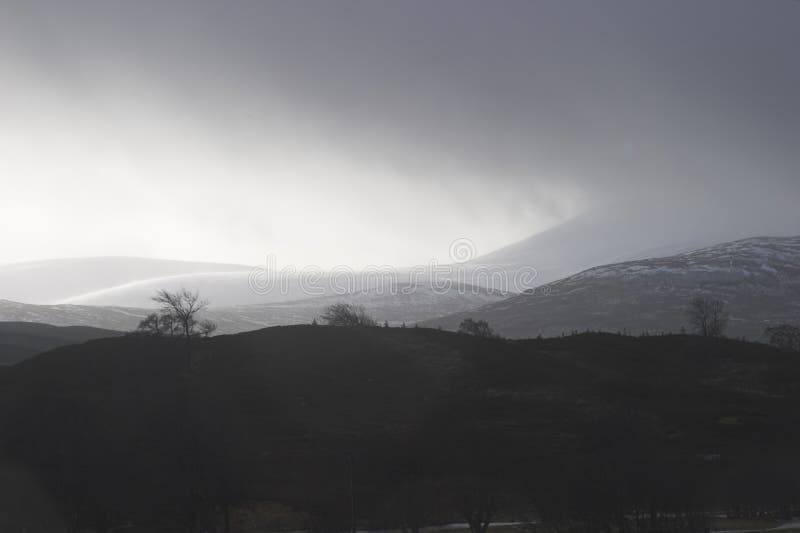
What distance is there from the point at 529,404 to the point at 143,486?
3638 centimetres

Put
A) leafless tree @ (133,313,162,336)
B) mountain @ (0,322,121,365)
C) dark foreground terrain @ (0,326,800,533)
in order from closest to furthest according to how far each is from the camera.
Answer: dark foreground terrain @ (0,326,800,533) < leafless tree @ (133,313,162,336) < mountain @ (0,322,121,365)

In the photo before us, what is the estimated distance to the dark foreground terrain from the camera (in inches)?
1754

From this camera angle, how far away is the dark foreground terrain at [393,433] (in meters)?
44.6

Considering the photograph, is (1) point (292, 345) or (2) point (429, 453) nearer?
(2) point (429, 453)

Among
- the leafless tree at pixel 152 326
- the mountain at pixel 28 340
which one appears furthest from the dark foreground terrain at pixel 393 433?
the mountain at pixel 28 340

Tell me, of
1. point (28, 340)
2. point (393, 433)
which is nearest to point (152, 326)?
point (393, 433)

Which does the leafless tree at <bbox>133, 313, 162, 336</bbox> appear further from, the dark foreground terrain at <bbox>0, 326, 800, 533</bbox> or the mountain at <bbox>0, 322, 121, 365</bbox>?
the mountain at <bbox>0, 322, 121, 365</bbox>

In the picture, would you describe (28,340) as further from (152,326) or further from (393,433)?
(393,433)

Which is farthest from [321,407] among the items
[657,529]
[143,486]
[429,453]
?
[657,529]

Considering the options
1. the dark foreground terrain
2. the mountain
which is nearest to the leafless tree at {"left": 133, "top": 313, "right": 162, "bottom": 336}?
the dark foreground terrain

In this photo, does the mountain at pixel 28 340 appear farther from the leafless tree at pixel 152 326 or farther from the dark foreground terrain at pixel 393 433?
the dark foreground terrain at pixel 393 433

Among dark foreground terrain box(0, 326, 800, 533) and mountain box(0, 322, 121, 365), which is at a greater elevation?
mountain box(0, 322, 121, 365)

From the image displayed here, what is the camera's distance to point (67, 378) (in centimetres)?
7356

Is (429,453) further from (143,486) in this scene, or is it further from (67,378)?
(67,378)
